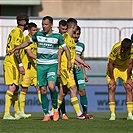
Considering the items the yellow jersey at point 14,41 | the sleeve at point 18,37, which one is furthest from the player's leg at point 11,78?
the sleeve at point 18,37

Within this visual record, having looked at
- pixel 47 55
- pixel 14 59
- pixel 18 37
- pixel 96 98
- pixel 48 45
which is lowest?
pixel 96 98

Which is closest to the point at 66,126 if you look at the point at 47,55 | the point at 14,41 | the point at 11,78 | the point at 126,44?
the point at 47,55

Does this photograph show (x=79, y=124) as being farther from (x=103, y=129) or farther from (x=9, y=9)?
(x=9, y=9)

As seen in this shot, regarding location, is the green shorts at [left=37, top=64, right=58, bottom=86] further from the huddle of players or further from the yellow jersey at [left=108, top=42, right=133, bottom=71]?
the yellow jersey at [left=108, top=42, right=133, bottom=71]

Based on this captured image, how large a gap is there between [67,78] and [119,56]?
47.5 inches

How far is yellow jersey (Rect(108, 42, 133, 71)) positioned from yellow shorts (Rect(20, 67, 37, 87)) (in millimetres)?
2500

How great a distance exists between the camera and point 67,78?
16.5 m

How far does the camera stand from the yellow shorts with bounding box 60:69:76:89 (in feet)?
54.0

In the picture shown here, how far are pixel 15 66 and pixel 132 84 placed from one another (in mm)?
2522

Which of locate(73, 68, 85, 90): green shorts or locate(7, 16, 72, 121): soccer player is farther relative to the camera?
locate(73, 68, 85, 90): green shorts

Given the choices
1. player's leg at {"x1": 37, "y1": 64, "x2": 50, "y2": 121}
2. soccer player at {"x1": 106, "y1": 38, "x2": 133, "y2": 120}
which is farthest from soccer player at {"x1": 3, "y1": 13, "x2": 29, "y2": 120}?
soccer player at {"x1": 106, "y1": 38, "x2": 133, "y2": 120}

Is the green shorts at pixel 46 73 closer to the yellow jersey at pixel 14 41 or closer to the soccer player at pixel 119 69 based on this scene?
the yellow jersey at pixel 14 41

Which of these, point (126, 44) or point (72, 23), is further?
point (72, 23)

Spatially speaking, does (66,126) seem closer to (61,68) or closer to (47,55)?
(47,55)
